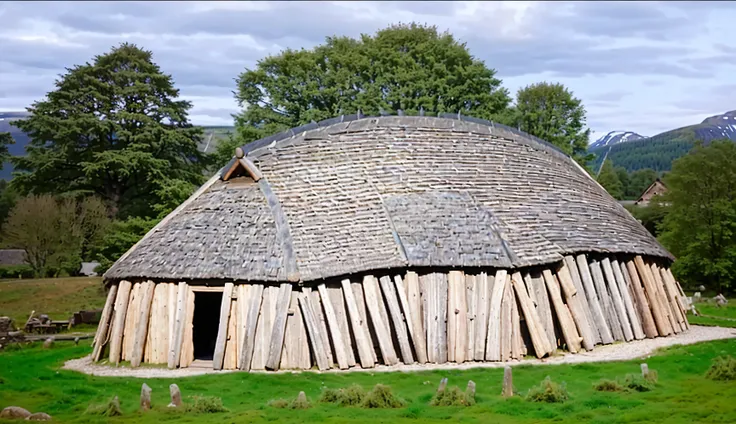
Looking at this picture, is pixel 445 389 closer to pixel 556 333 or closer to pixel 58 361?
pixel 556 333

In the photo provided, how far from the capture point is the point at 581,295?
87.4 ft

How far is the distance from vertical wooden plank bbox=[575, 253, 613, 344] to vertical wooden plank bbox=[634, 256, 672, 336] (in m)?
3.04

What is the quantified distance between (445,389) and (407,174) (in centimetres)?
1173

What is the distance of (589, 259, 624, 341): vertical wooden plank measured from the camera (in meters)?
27.3

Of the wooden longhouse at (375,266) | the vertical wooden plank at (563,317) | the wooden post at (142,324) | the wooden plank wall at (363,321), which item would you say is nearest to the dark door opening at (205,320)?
the wooden longhouse at (375,266)

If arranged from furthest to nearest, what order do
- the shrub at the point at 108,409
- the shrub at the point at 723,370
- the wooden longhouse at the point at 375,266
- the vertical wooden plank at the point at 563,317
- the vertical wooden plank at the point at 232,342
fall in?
the vertical wooden plank at the point at 563,317 < the wooden longhouse at the point at 375,266 < the vertical wooden plank at the point at 232,342 < the shrub at the point at 723,370 < the shrub at the point at 108,409

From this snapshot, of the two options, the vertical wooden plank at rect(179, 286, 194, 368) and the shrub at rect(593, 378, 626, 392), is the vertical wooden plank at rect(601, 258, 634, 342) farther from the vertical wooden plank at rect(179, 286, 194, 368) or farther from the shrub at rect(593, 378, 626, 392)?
the vertical wooden plank at rect(179, 286, 194, 368)

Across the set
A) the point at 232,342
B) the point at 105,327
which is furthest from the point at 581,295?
the point at 105,327

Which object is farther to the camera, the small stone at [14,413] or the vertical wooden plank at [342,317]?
the vertical wooden plank at [342,317]

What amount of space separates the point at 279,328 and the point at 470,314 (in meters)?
5.51

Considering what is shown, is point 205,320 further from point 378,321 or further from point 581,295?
point 581,295

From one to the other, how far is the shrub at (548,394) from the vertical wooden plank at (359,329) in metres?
6.62

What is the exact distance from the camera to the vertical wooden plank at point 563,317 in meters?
25.5

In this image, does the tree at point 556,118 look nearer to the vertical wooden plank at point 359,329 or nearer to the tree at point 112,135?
the tree at point 112,135
